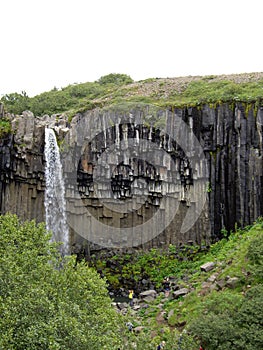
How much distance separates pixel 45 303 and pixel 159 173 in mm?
17036

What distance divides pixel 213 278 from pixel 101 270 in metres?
9.10

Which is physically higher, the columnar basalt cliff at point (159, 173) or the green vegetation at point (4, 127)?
the green vegetation at point (4, 127)

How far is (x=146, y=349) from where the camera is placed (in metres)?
11.6

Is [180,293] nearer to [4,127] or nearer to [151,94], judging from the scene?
[4,127]

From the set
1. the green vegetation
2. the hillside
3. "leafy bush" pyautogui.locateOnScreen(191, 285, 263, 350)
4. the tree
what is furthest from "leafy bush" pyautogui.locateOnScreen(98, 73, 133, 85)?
the tree

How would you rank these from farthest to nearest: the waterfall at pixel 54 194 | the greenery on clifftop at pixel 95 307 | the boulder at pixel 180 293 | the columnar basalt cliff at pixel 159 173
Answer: the columnar basalt cliff at pixel 159 173
the waterfall at pixel 54 194
the boulder at pixel 180 293
the greenery on clifftop at pixel 95 307

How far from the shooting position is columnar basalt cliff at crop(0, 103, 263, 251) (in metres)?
25.6

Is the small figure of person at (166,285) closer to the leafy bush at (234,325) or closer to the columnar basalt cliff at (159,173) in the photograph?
the columnar basalt cliff at (159,173)

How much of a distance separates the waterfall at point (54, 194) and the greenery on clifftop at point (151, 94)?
14.1 feet

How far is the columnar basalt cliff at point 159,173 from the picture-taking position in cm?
2559

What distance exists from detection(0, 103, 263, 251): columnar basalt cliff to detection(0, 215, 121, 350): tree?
1233cm

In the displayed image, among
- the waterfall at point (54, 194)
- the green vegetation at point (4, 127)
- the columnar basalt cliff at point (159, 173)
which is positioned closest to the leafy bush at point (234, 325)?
the columnar basalt cliff at point (159, 173)

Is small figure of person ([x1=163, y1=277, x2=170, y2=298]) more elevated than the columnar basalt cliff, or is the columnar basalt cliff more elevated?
the columnar basalt cliff

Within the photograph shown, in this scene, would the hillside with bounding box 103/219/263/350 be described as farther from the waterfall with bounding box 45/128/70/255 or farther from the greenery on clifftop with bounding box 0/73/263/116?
the greenery on clifftop with bounding box 0/73/263/116
